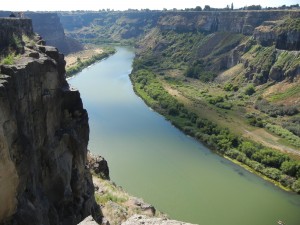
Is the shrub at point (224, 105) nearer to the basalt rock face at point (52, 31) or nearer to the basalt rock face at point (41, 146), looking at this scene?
the basalt rock face at point (41, 146)

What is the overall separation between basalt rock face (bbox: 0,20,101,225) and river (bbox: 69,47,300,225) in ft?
40.1

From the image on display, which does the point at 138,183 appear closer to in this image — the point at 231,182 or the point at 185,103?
the point at 231,182

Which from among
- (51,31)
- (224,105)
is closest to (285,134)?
(224,105)

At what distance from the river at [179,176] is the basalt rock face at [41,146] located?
12.2m

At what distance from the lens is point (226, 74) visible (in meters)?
86.0

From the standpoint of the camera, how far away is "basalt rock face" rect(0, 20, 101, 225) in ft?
49.5

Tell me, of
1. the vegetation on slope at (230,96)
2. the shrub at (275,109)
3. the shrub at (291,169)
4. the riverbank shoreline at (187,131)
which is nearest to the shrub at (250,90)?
the vegetation on slope at (230,96)

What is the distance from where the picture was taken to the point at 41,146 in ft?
64.5

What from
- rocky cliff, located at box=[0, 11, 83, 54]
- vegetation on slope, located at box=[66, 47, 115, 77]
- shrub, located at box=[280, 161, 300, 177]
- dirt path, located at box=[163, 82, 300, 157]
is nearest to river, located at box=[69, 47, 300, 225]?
shrub, located at box=[280, 161, 300, 177]

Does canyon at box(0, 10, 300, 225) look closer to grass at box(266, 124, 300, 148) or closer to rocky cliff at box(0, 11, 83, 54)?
grass at box(266, 124, 300, 148)

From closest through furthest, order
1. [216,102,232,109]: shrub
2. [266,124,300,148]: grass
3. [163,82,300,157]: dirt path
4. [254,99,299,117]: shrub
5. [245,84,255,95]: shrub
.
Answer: [163,82,300,157]: dirt path, [266,124,300,148]: grass, [254,99,299,117]: shrub, [216,102,232,109]: shrub, [245,84,255,95]: shrub

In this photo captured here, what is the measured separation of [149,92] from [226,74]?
20.4 meters

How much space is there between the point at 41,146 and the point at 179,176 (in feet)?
74.2

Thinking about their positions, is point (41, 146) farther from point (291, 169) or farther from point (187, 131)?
point (187, 131)
